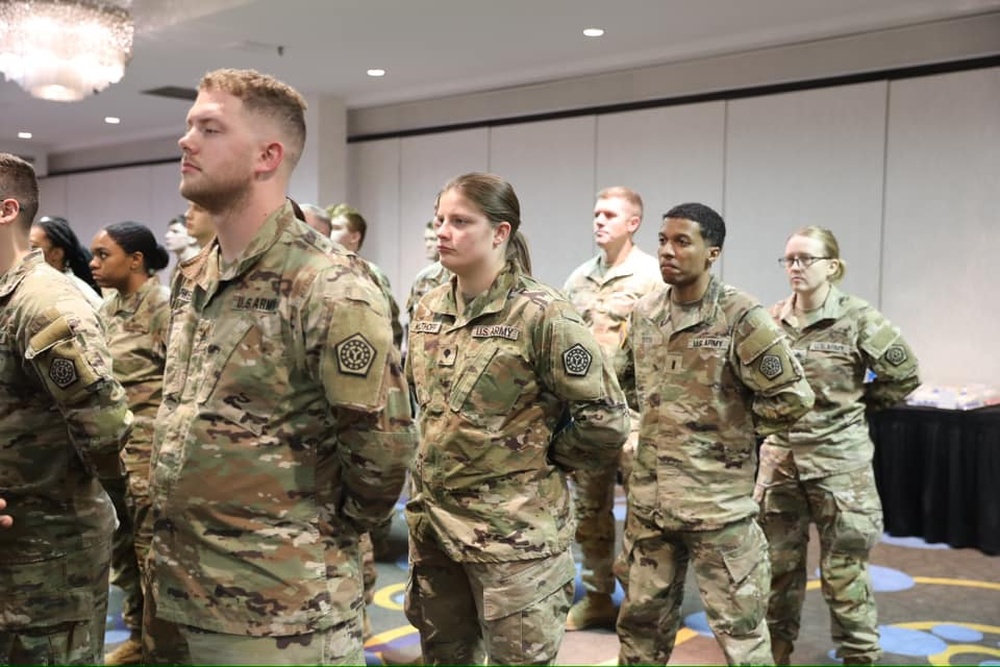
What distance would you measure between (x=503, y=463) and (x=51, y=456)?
1106 mm

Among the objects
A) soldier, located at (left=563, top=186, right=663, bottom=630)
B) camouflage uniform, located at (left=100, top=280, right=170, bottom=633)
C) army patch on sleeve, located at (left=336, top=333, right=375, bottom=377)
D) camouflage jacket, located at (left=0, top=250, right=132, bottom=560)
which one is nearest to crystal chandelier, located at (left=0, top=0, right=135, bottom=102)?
camouflage uniform, located at (left=100, top=280, right=170, bottom=633)

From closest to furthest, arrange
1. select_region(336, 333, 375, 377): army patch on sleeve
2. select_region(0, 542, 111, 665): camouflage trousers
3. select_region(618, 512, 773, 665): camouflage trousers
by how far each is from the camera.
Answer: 1. select_region(336, 333, 375, 377): army patch on sleeve
2. select_region(0, 542, 111, 665): camouflage trousers
3. select_region(618, 512, 773, 665): camouflage trousers

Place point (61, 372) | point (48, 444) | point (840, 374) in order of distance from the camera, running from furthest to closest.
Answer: point (840, 374) → point (48, 444) → point (61, 372)

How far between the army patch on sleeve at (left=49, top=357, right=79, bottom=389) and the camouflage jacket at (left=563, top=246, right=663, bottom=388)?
9.03 ft

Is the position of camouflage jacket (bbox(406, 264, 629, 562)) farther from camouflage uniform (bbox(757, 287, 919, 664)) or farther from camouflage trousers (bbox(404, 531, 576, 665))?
camouflage uniform (bbox(757, 287, 919, 664))

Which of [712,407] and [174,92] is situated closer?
[712,407]

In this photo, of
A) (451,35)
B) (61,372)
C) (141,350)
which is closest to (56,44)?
(451,35)

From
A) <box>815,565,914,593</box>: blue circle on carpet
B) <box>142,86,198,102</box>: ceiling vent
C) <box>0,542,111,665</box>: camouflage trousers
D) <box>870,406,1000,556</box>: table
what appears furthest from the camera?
<box>142,86,198,102</box>: ceiling vent

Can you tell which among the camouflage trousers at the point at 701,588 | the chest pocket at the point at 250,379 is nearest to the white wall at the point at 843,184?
the camouflage trousers at the point at 701,588

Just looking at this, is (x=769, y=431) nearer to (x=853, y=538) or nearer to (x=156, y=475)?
(x=853, y=538)

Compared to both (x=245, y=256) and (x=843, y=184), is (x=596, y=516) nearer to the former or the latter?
(x=245, y=256)

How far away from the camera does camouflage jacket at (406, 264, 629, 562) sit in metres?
2.59

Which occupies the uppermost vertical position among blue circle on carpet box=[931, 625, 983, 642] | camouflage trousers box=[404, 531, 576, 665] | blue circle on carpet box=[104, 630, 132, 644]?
camouflage trousers box=[404, 531, 576, 665]

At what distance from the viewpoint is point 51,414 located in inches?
95.1
